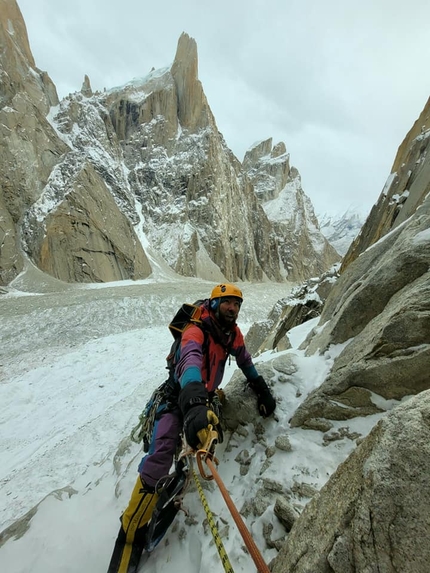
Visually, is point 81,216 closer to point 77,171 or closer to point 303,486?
point 77,171

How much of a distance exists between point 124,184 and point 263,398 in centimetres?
6686

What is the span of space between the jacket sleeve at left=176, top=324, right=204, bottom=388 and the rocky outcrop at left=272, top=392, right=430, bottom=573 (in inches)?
66.1

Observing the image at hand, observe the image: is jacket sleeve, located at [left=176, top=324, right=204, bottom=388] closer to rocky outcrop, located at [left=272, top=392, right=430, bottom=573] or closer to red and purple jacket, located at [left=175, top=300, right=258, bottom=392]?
red and purple jacket, located at [left=175, top=300, right=258, bottom=392]

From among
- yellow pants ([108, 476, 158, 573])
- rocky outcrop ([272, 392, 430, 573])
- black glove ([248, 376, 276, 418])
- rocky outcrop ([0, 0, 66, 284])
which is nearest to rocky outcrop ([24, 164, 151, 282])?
rocky outcrop ([0, 0, 66, 284])

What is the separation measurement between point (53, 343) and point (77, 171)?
38.3 metres

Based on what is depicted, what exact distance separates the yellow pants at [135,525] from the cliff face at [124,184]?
1475 inches

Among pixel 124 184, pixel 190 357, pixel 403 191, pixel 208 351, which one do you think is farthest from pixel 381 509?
pixel 124 184

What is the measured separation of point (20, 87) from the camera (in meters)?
48.6

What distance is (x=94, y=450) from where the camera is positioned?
7234 millimetres

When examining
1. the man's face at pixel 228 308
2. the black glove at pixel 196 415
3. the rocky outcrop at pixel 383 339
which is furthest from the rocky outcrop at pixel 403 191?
the black glove at pixel 196 415

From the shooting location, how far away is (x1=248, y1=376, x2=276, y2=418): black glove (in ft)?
13.3

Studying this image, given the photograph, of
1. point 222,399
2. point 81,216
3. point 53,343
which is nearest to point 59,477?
point 222,399

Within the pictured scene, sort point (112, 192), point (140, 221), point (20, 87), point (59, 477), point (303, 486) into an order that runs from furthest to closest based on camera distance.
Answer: point (140, 221) < point (112, 192) < point (20, 87) < point (59, 477) < point (303, 486)

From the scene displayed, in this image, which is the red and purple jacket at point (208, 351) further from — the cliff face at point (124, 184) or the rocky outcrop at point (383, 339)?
the cliff face at point (124, 184)
